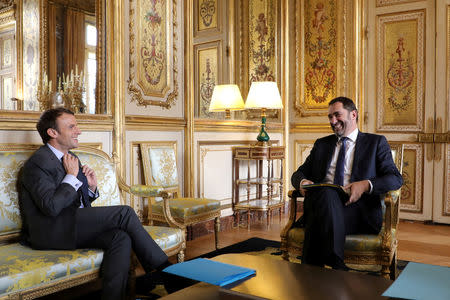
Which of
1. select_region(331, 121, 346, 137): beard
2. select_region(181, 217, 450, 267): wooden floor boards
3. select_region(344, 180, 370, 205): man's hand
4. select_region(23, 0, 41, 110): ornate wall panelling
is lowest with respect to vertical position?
select_region(181, 217, 450, 267): wooden floor boards

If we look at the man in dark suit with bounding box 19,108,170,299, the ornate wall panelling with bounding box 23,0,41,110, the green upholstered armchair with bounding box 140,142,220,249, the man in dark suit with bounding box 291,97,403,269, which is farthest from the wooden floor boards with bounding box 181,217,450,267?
the ornate wall panelling with bounding box 23,0,41,110

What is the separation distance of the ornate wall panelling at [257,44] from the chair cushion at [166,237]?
322 centimetres

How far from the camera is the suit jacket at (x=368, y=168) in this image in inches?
94.9

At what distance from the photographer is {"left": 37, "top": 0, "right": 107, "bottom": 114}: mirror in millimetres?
3537

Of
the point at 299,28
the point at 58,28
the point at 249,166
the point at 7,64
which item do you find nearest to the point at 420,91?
the point at 299,28

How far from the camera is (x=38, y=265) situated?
68.9 inches

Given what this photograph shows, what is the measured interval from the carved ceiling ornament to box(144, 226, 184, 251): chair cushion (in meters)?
1.41

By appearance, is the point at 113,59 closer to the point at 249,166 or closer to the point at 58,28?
the point at 58,28

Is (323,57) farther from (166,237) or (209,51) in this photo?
Answer: (166,237)

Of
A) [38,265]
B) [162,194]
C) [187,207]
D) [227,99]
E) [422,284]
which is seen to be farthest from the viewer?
[227,99]

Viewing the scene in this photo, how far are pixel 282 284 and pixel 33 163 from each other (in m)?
1.35

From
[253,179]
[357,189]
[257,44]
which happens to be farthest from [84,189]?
[257,44]

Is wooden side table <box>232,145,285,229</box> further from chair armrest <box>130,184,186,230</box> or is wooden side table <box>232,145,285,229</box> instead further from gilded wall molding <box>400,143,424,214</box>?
chair armrest <box>130,184,186,230</box>

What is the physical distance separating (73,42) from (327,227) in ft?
9.28
